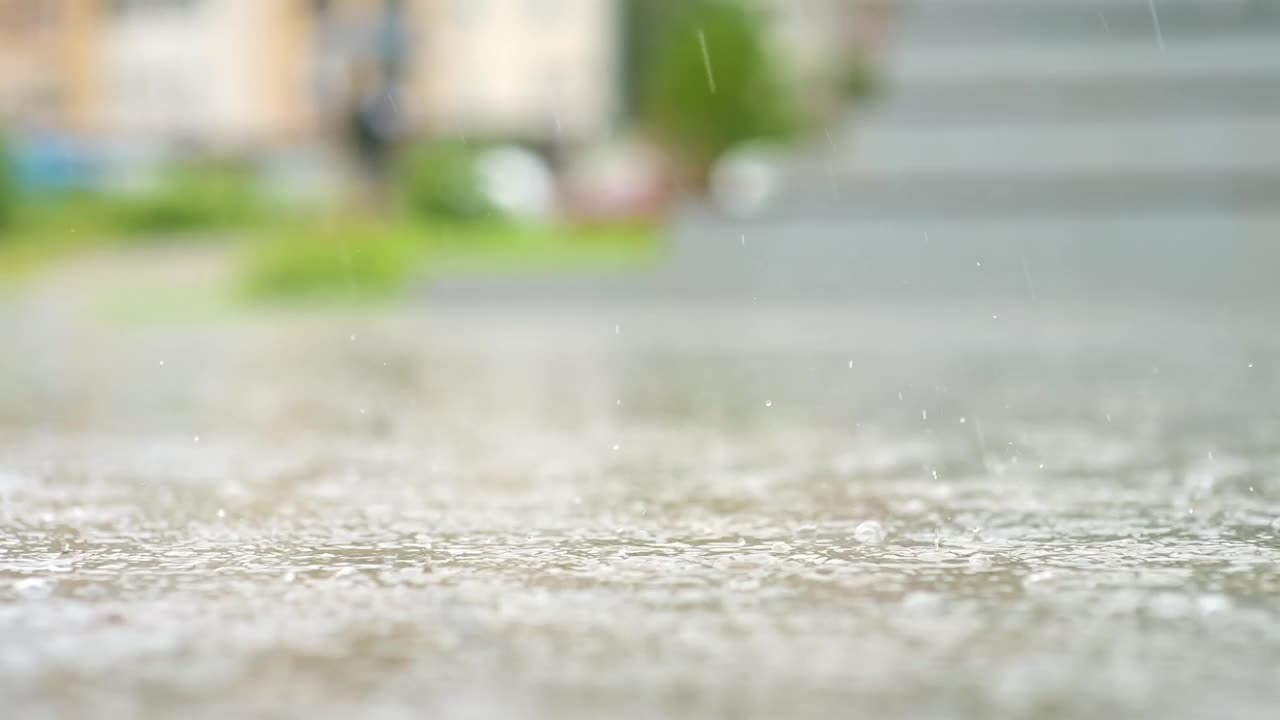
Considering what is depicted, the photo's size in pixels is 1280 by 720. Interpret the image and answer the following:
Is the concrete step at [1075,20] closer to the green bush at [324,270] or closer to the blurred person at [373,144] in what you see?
the green bush at [324,270]

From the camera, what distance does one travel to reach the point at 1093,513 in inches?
183

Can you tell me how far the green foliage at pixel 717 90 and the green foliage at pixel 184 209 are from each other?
583 cm

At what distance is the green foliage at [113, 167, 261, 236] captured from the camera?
985 inches

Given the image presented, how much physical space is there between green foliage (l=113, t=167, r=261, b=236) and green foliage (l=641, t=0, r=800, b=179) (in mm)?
5833

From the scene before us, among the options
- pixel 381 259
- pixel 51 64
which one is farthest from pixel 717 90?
pixel 51 64

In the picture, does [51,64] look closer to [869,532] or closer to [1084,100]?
[1084,100]

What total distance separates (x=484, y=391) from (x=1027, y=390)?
220 cm

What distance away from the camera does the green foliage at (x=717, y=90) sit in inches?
1077

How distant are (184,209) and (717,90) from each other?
722 cm

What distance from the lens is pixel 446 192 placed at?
74.1 ft

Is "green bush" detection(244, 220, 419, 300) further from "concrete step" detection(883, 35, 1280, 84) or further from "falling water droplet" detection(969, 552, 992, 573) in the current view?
"falling water droplet" detection(969, 552, 992, 573)

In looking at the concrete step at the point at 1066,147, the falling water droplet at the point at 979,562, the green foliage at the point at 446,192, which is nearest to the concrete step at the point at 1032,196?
the concrete step at the point at 1066,147

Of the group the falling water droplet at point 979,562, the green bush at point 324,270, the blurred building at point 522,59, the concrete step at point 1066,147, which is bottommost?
the falling water droplet at point 979,562

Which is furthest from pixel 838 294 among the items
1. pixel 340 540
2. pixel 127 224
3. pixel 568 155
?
pixel 568 155
